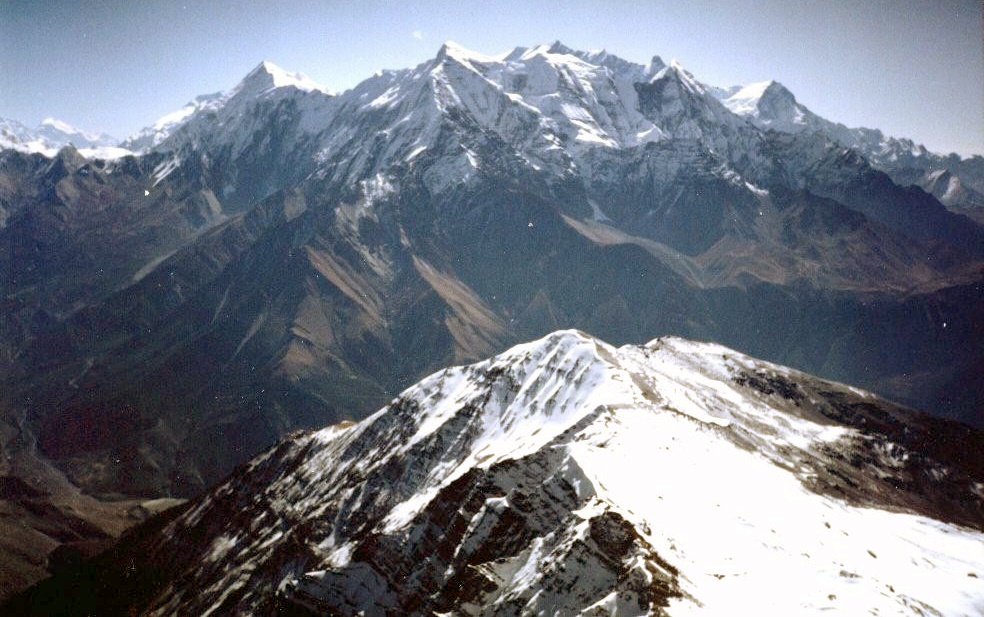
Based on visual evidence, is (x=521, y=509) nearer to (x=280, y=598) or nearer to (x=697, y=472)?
(x=697, y=472)

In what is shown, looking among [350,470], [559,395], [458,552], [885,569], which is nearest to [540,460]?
[458,552]

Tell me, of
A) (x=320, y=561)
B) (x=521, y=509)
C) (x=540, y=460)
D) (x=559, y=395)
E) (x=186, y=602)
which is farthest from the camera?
(x=186, y=602)

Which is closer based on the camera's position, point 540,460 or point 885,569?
point 885,569

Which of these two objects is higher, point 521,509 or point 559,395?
point 559,395

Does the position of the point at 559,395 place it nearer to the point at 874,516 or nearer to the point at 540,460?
the point at 540,460

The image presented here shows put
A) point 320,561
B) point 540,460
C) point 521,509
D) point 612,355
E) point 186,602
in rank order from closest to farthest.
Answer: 1. point 521,509
2. point 540,460
3. point 320,561
4. point 186,602
5. point 612,355

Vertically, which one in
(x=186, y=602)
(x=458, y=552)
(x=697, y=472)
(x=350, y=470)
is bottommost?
(x=697, y=472)
